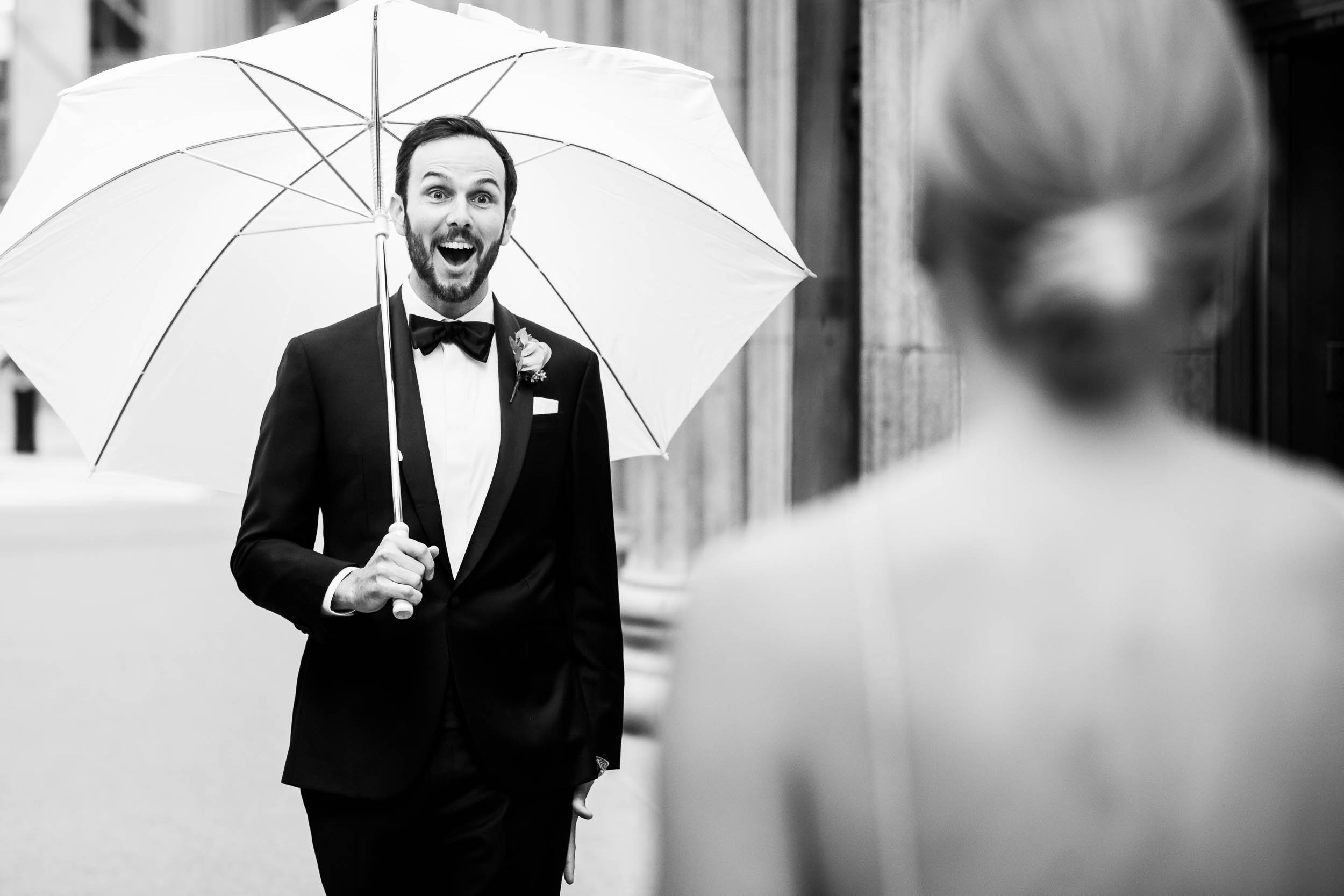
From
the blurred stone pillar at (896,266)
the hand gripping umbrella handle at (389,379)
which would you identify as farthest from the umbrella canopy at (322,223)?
the blurred stone pillar at (896,266)

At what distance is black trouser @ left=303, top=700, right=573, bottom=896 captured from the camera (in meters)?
2.92

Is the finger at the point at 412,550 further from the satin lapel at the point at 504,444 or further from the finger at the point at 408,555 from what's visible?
the satin lapel at the point at 504,444

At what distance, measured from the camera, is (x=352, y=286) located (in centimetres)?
367

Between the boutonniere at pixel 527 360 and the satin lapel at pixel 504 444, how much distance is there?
0.01 metres

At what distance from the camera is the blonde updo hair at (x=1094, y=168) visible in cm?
102

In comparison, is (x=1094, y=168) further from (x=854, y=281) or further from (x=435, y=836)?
(x=854, y=281)

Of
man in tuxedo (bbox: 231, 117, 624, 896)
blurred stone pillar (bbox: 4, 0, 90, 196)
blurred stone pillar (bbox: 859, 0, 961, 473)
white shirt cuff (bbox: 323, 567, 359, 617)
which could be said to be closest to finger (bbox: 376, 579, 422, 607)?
man in tuxedo (bbox: 231, 117, 624, 896)

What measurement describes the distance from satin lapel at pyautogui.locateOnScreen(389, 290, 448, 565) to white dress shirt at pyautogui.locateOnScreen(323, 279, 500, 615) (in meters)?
0.02

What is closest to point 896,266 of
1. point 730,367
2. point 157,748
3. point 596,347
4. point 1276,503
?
point 730,367

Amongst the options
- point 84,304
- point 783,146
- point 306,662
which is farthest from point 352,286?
point 783,146

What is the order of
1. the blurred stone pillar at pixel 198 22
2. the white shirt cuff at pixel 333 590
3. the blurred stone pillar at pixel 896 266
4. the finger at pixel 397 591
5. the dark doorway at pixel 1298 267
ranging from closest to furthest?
the finger at pixel 397 591
the white shirt cuff at pixel 333 590
the dark doorway at pixel 1298 267
the blurred stone pillar at pixel 896 266
the blurred stone pillar at pixel 198 22

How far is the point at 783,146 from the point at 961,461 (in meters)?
5.69

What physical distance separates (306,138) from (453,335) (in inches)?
26.5

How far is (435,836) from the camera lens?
296 cm
